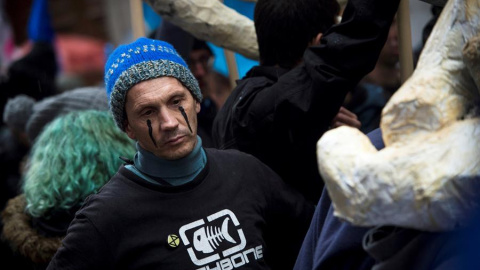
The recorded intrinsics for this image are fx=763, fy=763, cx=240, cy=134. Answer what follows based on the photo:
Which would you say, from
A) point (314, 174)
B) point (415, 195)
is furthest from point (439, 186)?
point (314, 174)

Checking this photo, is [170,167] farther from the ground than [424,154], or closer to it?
closer to it

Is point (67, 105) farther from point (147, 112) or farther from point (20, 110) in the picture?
point (147, 112)

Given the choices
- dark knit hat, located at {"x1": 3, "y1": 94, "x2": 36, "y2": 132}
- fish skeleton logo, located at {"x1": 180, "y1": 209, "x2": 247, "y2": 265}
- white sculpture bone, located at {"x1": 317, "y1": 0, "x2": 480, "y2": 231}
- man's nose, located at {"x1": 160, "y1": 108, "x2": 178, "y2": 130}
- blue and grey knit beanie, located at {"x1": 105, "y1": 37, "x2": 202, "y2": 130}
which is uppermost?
white sculpture bone, located at {"x1": 317, "y1": 0, "x2": 480, "y2": 231}

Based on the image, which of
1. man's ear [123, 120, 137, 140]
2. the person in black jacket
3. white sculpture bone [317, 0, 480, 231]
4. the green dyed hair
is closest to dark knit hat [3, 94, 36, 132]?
the green dyed hair

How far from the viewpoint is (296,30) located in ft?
7.83

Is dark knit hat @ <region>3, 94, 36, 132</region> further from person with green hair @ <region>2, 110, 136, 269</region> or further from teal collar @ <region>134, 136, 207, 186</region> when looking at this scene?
teal collar @ <region>134, 136, 207, 186</region>

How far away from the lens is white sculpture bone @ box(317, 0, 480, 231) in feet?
3.92

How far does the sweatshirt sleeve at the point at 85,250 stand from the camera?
1898mm

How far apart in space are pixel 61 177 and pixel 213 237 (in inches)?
32.6

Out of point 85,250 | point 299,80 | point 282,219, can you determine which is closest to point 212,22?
point 299,80

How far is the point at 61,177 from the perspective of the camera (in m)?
2.58

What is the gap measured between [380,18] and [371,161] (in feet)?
2.51

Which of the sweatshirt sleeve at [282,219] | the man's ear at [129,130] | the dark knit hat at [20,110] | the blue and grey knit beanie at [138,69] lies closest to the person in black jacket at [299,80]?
the sweatshirt sleeve at [282,219]

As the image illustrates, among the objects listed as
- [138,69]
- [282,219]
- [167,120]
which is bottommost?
[282,219]
